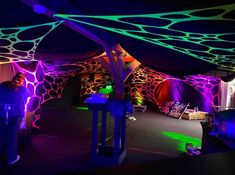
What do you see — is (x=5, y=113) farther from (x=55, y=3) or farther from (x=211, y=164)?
(x=211, y=164)

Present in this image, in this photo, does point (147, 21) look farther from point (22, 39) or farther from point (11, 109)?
point (11, 109)

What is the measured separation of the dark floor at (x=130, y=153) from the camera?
133 cm

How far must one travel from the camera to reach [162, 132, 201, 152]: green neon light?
23.9 feet

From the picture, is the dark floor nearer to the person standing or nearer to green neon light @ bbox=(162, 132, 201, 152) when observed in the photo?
green neon light @ bbox=(162, 132, 201, 152)

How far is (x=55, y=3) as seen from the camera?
280 cm

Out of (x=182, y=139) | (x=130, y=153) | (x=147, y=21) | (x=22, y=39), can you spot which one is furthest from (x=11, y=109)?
(x=182, y=139)

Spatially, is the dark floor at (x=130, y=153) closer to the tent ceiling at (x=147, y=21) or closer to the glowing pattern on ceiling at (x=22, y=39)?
the tent ceiling at (x=147, y=21)

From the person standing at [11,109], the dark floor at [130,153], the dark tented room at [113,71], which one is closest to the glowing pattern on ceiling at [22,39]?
the dark tented room at [113,71]

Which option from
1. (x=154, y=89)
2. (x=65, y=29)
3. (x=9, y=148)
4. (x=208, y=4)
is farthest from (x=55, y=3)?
(x=154, y=89)

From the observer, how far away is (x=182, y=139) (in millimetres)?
8164

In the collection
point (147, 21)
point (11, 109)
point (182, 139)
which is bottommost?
point (182, 139)

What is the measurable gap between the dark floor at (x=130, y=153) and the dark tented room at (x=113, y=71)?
1 cm

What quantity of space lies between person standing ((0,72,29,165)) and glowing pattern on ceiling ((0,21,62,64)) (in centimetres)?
56

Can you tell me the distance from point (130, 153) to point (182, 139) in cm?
276
